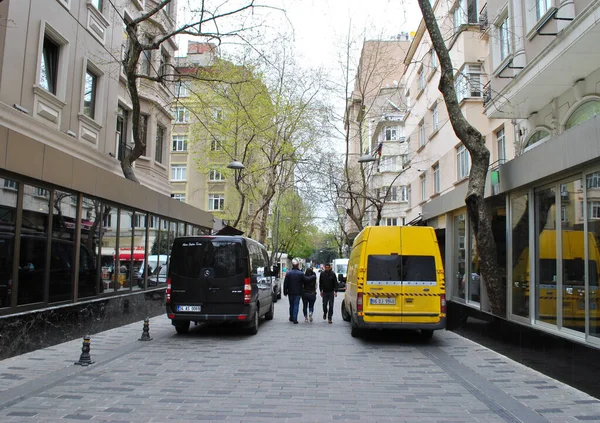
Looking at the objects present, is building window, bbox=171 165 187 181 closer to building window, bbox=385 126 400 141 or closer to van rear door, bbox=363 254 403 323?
building window, bbox=385 126 400 141

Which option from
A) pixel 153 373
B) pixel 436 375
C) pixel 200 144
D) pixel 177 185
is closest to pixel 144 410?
pixel 153 373

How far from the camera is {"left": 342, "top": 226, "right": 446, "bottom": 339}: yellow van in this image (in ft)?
35.4

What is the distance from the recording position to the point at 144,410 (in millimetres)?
5602

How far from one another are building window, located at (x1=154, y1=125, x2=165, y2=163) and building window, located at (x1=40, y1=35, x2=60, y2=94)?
8.49 metres

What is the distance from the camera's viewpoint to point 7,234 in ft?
27.7

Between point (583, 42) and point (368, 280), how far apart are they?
20.0ft

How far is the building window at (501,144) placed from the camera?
1611 cm

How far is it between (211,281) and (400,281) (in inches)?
166

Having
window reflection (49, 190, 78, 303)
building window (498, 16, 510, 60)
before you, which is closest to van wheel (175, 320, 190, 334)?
window reflection (49, 190, 78, 303)

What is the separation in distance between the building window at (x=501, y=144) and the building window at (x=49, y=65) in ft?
43.1

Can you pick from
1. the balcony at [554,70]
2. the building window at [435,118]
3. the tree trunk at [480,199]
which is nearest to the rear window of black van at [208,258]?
the tree trunk at [480,199]

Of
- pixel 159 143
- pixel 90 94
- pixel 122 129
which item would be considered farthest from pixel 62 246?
pixel 159 143

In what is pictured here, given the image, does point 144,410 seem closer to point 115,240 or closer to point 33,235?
point 33,235

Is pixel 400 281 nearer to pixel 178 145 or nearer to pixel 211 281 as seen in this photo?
pixel 211 281
